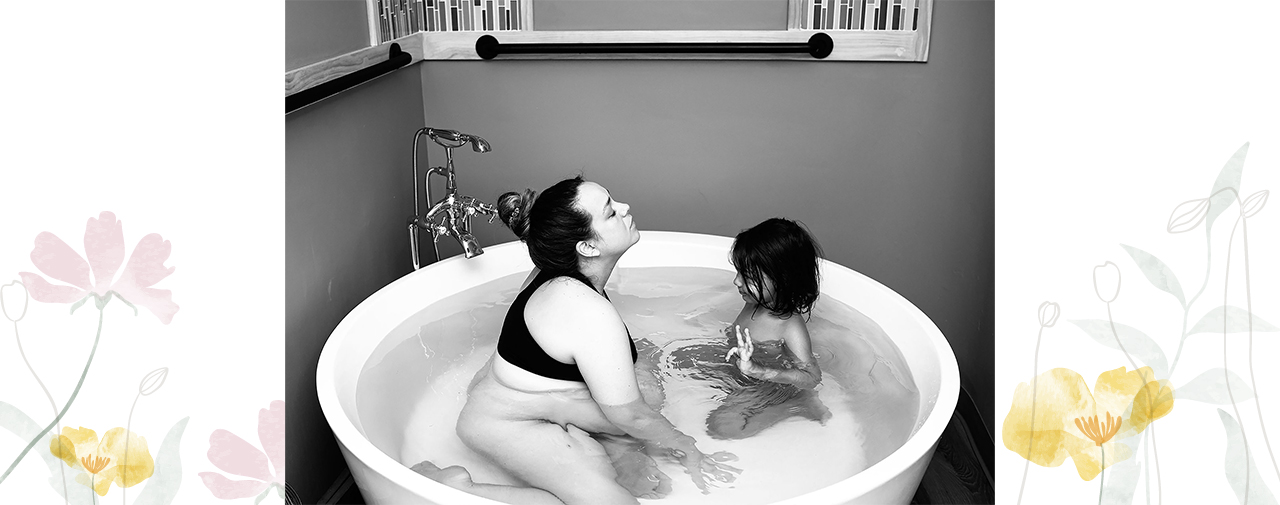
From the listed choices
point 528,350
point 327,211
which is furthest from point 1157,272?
point 327,211

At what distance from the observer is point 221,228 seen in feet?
2.87

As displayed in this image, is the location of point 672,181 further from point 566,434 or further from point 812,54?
point 566,434

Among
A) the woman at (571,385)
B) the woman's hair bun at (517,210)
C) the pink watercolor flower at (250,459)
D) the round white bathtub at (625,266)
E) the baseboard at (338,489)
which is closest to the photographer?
the pink watercolor flower at (250,459)

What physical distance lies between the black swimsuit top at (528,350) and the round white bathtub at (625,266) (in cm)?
32

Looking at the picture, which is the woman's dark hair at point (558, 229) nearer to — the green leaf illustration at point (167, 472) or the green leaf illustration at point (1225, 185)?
the green leaf illustration at point (167, 472)

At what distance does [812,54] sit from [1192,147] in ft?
5.07

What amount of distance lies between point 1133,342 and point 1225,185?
17 cm

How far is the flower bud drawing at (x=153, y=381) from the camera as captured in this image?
34.6 inches

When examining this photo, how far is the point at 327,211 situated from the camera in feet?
6.16

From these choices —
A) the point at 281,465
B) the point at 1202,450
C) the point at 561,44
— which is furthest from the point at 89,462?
the point at 561,44

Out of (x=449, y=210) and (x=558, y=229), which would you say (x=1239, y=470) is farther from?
(x=449, y=210)

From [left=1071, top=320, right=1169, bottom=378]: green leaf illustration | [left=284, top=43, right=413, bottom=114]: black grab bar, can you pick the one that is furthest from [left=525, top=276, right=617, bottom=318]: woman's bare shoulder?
[left=1071, top=320, right=1169, bottom=378]: green leaf illustration

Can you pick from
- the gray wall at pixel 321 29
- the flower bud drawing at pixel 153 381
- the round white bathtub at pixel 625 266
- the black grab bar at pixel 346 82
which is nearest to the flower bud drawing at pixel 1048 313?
the round white bathtub at pixel 625 266

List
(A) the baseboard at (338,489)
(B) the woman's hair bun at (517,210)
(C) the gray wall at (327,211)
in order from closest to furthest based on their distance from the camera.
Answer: (C) the gray wall at (327,211) → (B) the woman's hair bun at (517,210) → (A) the baseboard at (338,489)
